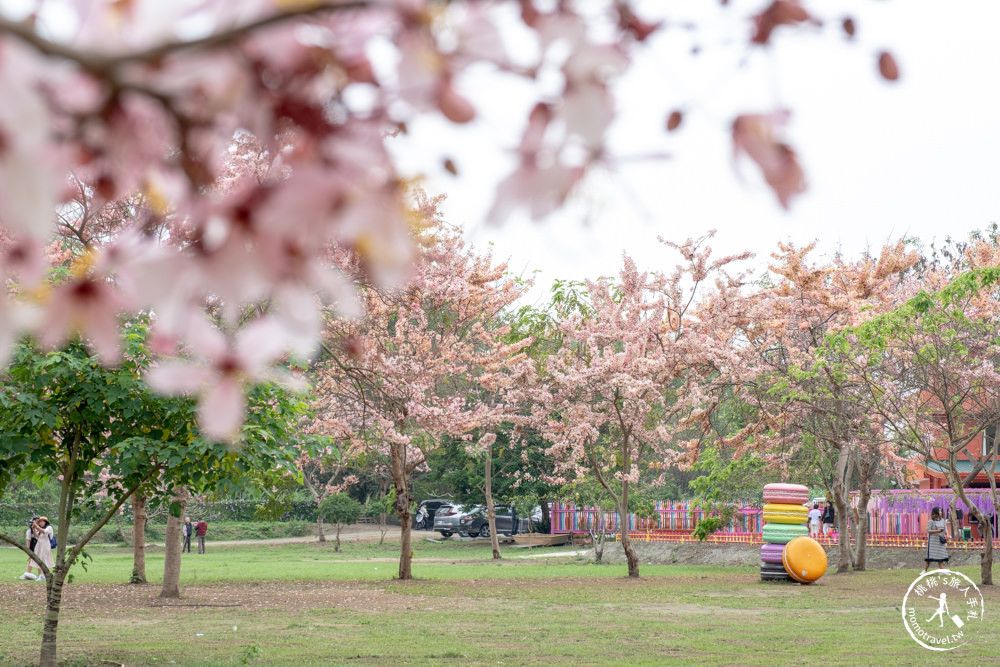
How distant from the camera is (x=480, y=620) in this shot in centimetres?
1138

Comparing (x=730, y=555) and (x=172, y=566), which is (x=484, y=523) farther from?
(x=172, y=566)

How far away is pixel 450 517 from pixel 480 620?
83.5ft

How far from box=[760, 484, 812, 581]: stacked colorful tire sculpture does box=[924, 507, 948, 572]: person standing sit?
7.45ft

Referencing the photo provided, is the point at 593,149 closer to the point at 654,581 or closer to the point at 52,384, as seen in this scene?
the point at 52,384

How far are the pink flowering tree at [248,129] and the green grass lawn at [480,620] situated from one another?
7696 millimetres

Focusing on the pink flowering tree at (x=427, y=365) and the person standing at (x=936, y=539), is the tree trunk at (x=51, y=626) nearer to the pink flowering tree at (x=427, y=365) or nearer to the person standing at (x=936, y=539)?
the pink flowering tree at (x=427, y=365)

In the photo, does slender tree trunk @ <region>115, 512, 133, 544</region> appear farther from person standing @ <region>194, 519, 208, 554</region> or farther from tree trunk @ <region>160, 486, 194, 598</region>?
tree trunk @ <region>160, 486, 194, 598</region>

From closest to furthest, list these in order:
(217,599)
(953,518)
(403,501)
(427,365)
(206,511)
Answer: (217,599) → (403,501) → (427,365) → (953,518) → (206,511)

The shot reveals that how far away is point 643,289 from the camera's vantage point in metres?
20.5

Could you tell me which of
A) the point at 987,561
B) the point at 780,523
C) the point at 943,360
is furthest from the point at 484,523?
the point at 943,360

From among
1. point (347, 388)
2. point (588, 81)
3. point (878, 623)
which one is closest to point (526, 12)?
point (588, 81)

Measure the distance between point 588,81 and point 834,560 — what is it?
24.1 metres

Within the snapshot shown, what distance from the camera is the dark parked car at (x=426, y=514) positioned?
4201 centimetres

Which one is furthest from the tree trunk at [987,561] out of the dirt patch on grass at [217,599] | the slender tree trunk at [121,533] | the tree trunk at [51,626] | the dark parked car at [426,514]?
the dark parked car at [426,514]
